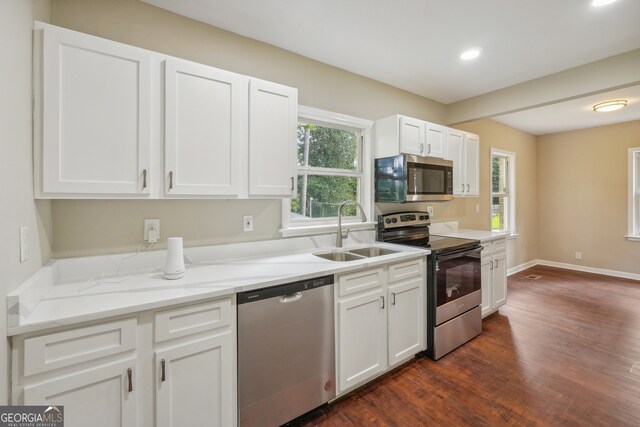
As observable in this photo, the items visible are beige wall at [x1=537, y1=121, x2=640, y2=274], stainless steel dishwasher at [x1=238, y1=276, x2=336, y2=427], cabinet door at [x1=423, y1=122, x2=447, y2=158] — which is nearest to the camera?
stainless steel dishwasher at [x1=238, y1=276, x2=336, y2=427]

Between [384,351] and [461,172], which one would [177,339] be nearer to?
[384,351]

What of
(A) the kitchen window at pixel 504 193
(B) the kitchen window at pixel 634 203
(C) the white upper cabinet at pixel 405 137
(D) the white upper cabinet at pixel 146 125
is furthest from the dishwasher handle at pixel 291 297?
(B) the kitchen window at pixel 634 203

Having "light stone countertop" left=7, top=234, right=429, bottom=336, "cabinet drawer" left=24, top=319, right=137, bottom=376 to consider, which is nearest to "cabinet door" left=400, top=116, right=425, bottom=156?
"light stone countertop" left=7, top=234, right=429, bottom=336

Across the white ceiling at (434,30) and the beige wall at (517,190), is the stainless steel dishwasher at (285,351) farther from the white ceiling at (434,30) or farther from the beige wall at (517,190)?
the beige wall at (517,190)

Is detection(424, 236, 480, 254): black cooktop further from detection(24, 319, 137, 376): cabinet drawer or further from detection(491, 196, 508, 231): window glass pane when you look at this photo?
detection(491, 196, 508, 231): window glass pane

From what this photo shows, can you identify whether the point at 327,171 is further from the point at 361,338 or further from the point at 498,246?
the point at 498,246

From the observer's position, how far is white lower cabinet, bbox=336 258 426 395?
1.93 meters

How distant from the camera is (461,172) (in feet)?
11.4

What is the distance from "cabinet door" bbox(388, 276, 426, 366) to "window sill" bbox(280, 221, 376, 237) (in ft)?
2.38

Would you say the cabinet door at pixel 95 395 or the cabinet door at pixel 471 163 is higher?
the cabinet door at pixel 471 163

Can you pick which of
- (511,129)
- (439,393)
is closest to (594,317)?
(439,393)

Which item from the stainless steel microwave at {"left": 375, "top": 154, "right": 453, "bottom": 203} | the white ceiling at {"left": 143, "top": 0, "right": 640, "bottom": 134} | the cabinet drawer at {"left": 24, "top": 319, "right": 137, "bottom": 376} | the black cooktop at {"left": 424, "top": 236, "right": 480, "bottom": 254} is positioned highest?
the white ceiling at {"left": 143, "top": 0, "right": 640, "bottom": 134}

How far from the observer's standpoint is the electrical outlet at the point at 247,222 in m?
2.19

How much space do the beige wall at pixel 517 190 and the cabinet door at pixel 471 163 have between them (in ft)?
1.32
